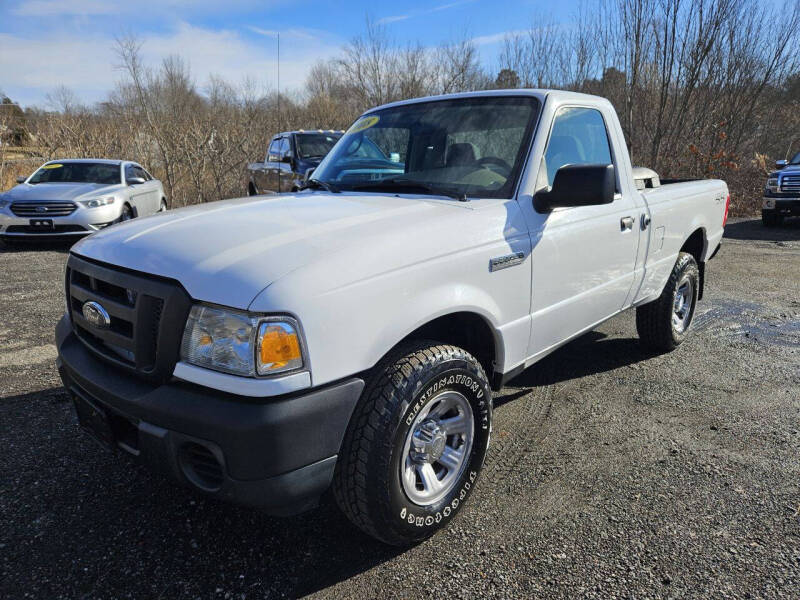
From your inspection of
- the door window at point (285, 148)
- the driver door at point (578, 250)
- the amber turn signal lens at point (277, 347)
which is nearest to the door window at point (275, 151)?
the door window at point (285, 148)

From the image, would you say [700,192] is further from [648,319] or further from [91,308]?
[91,308]

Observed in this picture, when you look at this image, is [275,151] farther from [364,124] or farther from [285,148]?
[364,124]

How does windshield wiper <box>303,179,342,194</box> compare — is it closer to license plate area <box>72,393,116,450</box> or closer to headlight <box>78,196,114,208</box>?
license plate area <box>72,393,116,450</box>

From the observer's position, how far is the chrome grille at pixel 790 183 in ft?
38.0

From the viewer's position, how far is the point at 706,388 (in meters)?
3.89

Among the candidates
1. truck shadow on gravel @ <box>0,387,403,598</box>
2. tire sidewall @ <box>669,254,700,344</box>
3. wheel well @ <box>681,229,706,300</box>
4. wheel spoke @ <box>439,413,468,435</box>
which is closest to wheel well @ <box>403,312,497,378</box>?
wheel spoke @ <box>439,413,468,435</box>

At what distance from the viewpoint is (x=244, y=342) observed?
5.81ft

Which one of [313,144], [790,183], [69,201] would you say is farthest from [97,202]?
[790,183]

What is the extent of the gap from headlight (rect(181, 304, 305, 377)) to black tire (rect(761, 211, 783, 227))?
1365 cm

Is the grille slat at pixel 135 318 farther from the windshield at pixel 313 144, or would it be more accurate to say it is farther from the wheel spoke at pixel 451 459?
the windshield at pixel 313 144

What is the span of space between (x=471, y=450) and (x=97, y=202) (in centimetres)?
913

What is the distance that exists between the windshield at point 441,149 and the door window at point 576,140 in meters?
0.21

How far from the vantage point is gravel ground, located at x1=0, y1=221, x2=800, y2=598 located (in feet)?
6.86

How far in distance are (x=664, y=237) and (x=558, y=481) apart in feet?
7.09
